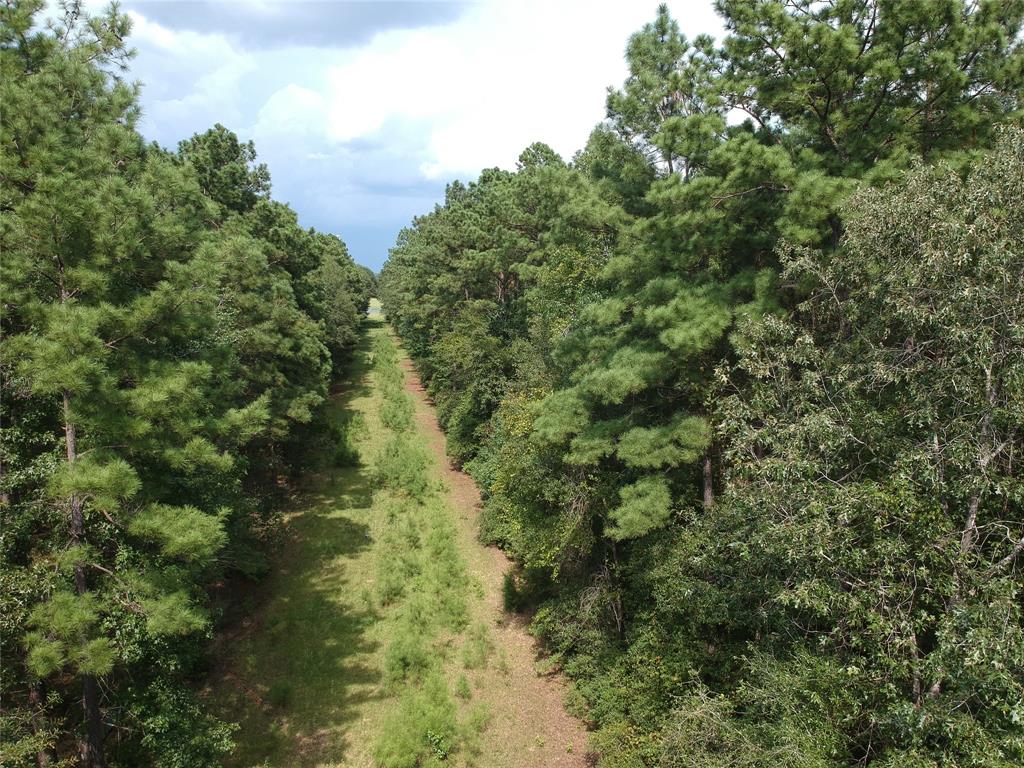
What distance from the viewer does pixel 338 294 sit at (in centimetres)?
4303

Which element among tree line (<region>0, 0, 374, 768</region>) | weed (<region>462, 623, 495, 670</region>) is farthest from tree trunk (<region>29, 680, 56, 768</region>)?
weed (<region>462, 623, 495, 670</region>)

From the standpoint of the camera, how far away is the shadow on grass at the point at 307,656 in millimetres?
12219

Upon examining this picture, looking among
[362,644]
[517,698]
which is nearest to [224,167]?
[362,644]

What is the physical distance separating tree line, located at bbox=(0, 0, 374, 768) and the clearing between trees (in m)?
3.83

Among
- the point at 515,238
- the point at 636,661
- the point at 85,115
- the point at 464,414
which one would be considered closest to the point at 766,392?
the point at 636,661

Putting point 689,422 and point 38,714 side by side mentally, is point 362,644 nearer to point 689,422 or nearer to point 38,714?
point 38,714

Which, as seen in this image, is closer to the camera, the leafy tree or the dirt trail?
the dirt trail

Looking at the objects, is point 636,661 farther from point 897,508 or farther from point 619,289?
point 619,289

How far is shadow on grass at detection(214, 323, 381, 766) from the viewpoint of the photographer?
40.1 feet

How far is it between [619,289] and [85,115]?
11.2 m

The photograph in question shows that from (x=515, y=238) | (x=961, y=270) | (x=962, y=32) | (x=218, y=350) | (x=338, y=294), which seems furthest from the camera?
(x=338, y=294)

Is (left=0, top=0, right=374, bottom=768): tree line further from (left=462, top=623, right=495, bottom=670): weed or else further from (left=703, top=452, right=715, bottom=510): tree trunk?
(left=703, top=452, right=715, bottom=510): tree trunk

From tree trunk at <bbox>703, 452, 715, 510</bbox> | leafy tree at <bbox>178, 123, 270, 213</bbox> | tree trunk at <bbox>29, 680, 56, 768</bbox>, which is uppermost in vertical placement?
leafy tree at <bbox>178, 123, 270, 213</bbox>

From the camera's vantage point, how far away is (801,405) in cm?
732
